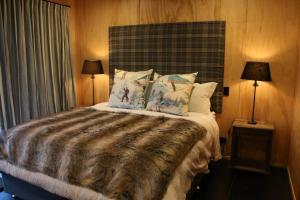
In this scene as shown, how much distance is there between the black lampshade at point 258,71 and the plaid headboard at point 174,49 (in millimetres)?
410

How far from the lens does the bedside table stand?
2746 mm

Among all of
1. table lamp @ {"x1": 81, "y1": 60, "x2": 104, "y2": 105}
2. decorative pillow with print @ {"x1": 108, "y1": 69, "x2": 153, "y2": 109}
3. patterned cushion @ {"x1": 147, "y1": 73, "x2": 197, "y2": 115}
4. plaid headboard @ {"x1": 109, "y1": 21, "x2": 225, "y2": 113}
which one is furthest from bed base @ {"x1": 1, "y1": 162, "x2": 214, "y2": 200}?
table lamp @ {"x1": 81, "y1": 60, "x2": 104, "y2": 105}

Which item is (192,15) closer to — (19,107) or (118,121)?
(118,121)

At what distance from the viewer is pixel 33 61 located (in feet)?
10.6

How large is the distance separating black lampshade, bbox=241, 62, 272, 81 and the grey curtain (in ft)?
8.75

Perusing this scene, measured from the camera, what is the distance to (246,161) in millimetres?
3031

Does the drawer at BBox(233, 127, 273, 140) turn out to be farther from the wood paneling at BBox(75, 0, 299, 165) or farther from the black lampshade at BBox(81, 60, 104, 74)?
the black lampshade at BBox(81, 60, 104, 74)

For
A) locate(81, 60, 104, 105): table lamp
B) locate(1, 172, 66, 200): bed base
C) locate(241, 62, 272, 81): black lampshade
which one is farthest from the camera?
locate(81, 60, 104, 105): table lamp

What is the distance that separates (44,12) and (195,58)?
219 cm

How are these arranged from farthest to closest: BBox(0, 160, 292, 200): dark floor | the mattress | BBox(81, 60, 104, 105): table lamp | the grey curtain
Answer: BBox(81, 60, 104, 105): table lamp
the grey curtain
BBox(0, 160, 292, 200): dark floor
the mattress

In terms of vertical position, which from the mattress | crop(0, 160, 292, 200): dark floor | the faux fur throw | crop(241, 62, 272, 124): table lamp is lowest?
crop(0, 160, 292, 200): dark floor

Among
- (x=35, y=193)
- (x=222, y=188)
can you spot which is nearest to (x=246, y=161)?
(x=222, y=188)

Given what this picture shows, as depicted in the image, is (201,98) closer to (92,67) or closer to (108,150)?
(108,150)

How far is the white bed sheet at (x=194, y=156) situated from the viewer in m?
1.63
